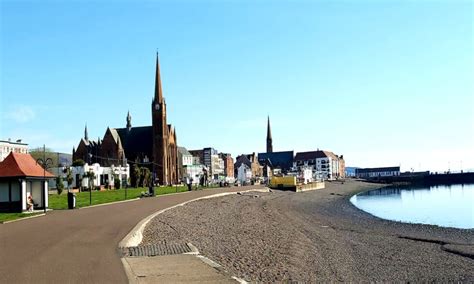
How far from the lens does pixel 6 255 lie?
14.1 m

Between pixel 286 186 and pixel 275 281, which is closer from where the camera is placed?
pixel 275 281

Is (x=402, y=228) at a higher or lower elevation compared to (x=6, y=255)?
lower

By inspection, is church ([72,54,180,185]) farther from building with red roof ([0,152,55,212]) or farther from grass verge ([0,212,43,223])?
grass verge ([0,212,43,223])

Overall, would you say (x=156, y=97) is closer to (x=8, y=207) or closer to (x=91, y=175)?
(x=91, y=175)

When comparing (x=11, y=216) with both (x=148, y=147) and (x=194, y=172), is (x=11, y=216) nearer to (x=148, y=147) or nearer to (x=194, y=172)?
(x=148, y=147)

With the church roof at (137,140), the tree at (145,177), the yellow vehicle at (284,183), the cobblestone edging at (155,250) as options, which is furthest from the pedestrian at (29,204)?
the church roof at (137,140)

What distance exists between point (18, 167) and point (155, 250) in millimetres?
17556

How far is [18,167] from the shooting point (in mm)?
29266

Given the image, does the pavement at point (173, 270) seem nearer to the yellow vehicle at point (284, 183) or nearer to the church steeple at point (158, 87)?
the yellow vehicle at point (284, 183)

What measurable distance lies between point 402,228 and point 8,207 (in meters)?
24.6

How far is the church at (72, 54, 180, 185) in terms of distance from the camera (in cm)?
11462

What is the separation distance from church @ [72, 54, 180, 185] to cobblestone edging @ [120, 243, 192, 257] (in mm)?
95503

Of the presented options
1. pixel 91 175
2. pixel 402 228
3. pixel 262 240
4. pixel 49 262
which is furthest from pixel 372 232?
pixel 91 175

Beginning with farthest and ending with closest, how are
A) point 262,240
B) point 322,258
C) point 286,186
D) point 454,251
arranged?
point 286,186 < point 454,251 < point 262,240 < point 322,258
